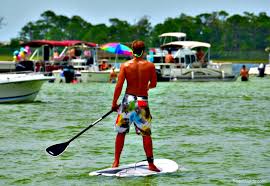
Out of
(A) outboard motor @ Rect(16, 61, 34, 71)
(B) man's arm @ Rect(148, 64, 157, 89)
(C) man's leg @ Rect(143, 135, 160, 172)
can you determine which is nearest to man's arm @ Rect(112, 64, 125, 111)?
(B) man's arm @ Rect(148, 64, 157, 89)

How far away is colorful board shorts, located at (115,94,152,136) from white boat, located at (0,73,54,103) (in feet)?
56.3

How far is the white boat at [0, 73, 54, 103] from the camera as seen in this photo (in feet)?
103

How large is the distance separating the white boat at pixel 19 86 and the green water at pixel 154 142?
0.40m

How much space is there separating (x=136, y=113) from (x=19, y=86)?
18.0 metres

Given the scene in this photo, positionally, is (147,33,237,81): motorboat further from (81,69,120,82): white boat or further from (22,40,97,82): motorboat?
(22,40,97,82): motorboat

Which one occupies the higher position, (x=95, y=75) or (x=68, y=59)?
(x=68, y=59)

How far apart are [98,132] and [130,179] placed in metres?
7.61

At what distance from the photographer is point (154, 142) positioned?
64.5 ft

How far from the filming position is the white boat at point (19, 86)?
1241 inches

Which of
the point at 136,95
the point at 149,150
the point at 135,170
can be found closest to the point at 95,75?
the point at 135,170

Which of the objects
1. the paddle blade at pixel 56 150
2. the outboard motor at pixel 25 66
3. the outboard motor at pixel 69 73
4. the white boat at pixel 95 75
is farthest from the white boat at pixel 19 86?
the white boat at pixel 95 75

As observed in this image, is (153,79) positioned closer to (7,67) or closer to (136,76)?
(136,76)

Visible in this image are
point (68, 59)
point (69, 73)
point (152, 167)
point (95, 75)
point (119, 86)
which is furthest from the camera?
point (68, 59)

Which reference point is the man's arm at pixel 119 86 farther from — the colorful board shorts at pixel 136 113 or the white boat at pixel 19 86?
the white boat at pixel 19 86
